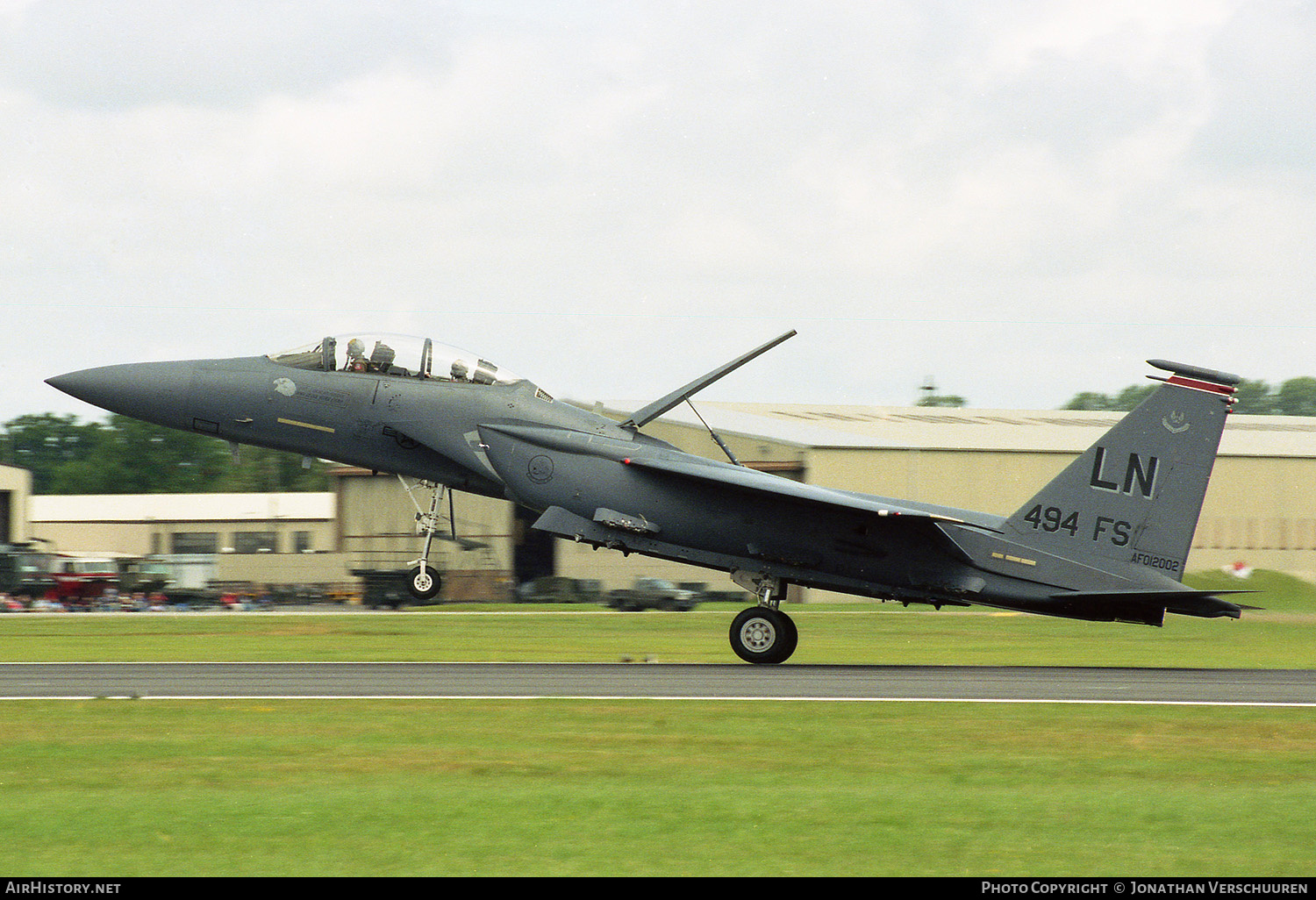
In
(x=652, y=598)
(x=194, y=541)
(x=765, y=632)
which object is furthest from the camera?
(x=194, y=541)

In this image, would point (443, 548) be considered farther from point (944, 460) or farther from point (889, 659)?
point (889, 659)

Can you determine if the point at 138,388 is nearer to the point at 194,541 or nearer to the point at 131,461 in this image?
the point at 194,541

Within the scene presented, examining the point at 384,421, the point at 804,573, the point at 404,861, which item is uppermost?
the point at 384,421

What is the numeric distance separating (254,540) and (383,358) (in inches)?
2354

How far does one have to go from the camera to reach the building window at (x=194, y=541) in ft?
245

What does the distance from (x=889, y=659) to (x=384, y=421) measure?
29.9ft

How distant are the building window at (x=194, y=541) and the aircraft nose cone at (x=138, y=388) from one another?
58.7m

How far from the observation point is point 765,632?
1905 cm

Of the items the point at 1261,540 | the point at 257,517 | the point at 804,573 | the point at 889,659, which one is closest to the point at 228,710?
the point at 804,573

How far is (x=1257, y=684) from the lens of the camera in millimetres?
16875

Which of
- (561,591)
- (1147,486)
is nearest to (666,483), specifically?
(1147,486)

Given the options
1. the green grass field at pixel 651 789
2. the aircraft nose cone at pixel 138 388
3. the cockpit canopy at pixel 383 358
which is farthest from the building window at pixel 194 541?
A: the green grass field at pixel 651 789

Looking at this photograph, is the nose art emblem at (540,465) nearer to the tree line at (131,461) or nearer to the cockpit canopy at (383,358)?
the cockpit canopy at (383,358)

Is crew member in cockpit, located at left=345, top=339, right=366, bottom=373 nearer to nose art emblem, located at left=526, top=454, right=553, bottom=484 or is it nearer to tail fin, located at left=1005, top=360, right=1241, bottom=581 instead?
nose art emblem, located at left=526, top=454, right=553, bottom=484
